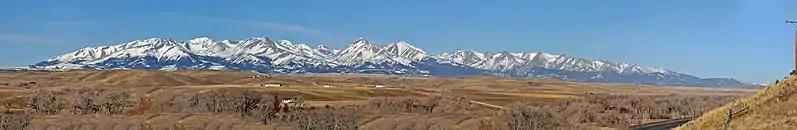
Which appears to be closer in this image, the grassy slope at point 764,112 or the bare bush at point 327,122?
the grassy slope at point 764,112

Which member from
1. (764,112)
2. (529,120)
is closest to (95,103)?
(529,120)

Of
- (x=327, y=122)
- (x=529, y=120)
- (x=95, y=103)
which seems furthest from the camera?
(x=95, y=103)

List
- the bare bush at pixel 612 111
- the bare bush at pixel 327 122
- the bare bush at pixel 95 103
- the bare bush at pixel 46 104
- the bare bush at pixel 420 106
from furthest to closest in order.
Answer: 1. the bare bush at pixel 46 104
2. the bare bush at pixel 95 103
3. the bare bush at pixel 420 106
4. the bare bush at pixel 612 111
5. the bare bush at pixel 327 122

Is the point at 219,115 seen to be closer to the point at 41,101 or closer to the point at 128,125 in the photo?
the point at 128,125

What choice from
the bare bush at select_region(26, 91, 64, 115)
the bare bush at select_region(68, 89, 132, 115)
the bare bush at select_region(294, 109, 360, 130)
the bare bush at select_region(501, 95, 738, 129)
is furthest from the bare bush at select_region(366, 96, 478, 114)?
the bare bush at select_region(26, 91, 64, 115)

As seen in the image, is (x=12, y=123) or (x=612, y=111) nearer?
(x=12, y=123)

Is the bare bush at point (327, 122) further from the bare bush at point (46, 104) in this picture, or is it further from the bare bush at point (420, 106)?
the bare bush at point (46, 104)

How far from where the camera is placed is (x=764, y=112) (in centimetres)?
2978

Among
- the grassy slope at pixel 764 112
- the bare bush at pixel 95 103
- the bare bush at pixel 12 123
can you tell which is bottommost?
the bare bush at pixel 12 123

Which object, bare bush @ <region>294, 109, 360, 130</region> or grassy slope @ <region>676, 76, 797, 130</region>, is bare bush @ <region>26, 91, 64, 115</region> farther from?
grassy slope @ <region>676, 76, 797, 130</region>

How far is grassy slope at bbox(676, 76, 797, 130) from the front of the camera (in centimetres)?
2889

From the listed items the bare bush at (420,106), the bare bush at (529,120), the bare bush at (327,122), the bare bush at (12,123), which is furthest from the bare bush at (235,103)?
the bare bush at (529,120)

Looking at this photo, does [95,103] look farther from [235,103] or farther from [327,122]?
A: [327,122]

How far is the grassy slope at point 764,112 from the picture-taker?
28891 mm
